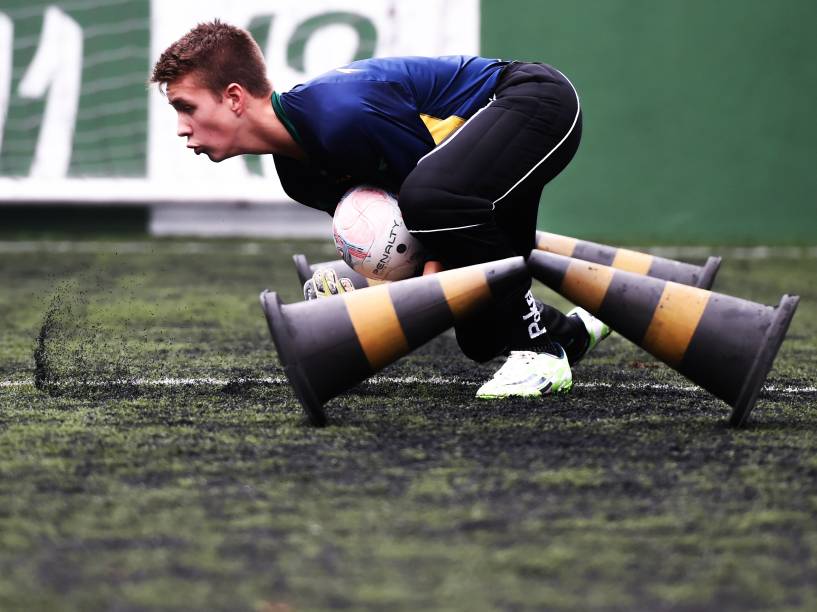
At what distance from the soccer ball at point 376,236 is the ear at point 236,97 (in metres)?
0.31

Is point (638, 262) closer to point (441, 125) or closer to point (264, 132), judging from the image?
point (441, 125)

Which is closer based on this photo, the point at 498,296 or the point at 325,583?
the point at 325,583

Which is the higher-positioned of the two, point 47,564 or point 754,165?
point 47,564

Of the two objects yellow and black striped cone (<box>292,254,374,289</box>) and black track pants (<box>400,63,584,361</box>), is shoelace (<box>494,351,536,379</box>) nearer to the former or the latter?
black track pants (<box>400,63,584,361</box>)

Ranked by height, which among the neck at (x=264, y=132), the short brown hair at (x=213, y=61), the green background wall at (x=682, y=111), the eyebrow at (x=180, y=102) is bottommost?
the green background wall at (x=682, y=111)

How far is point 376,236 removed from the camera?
8.17 ft

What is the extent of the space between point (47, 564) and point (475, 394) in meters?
1.22

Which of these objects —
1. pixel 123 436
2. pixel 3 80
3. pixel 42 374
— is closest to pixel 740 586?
pixel 123 436

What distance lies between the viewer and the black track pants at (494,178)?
234 cm

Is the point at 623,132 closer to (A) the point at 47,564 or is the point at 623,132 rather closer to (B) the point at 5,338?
(B) the point at 5,338

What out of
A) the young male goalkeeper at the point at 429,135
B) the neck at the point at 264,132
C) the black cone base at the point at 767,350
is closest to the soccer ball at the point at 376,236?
the young male goalkeeper at the point at 429,135

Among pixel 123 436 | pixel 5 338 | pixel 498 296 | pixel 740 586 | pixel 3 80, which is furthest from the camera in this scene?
pixel 3 80

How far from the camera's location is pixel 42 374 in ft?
8.70

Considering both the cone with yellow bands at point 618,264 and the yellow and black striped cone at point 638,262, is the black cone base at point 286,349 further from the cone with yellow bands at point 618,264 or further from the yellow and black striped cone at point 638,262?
the yellow and black striped cone at point 638,262
